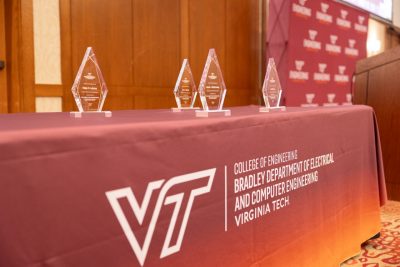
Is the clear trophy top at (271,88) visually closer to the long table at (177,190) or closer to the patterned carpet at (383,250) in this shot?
the long table at (177,190)

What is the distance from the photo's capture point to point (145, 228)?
859 mm

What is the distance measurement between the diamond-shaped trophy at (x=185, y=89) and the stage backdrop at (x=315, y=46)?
128 inches

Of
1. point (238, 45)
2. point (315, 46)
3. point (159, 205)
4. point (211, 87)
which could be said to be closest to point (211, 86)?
point (211, 87)

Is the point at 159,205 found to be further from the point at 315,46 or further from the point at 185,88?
the point at 315,46

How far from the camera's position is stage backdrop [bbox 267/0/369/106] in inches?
182

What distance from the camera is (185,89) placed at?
1.44 metres

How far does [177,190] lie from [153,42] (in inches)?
120

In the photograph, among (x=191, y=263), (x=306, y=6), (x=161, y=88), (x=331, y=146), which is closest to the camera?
(x=191, y=263)

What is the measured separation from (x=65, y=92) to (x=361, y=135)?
220 centimetres

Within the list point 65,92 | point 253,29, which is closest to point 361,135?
point 65,92

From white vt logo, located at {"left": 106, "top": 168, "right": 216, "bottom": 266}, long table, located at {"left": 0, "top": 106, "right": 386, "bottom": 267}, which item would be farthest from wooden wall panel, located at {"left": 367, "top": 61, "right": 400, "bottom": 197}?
white vt logo, located at {"left": 106, "top": 168, "right": 216, "bottom": 266}

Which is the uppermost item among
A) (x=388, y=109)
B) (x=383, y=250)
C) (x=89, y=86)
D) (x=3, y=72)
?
(x=3, y=72)

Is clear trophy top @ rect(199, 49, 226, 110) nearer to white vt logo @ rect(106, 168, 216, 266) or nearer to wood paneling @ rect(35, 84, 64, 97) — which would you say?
white vt logo @ rect(106, 168, 216, 266)

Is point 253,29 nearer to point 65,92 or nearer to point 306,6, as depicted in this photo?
point 306,6
